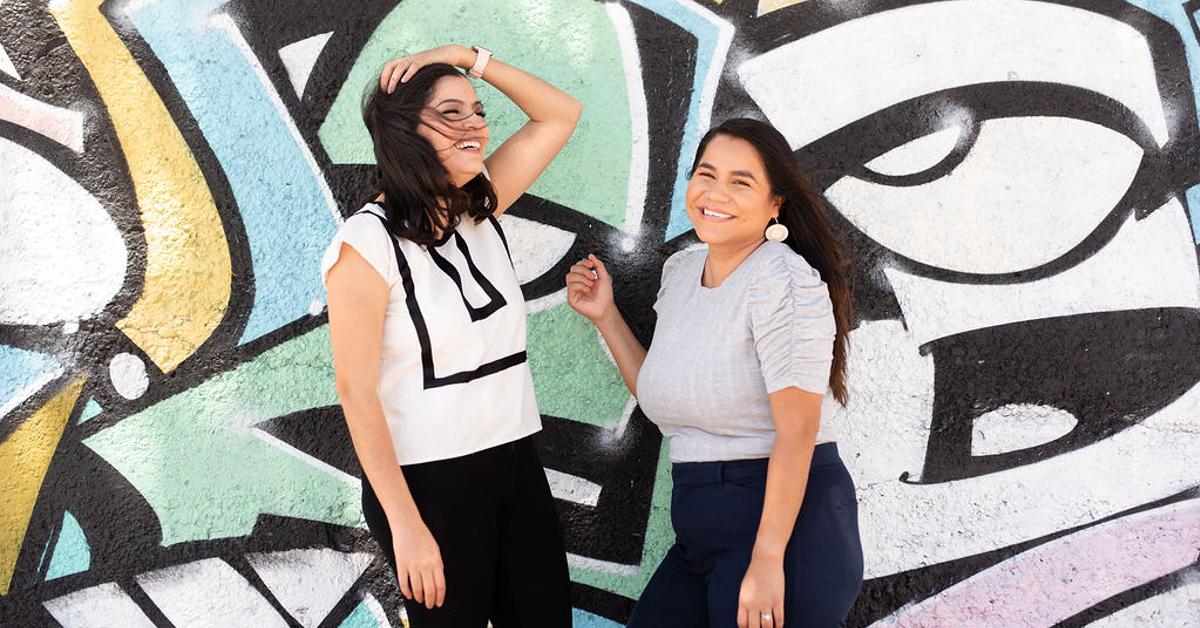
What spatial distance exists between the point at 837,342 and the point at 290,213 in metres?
1.79

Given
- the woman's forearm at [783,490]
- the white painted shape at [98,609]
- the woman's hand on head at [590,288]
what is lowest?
the white painted shape at [98,609]

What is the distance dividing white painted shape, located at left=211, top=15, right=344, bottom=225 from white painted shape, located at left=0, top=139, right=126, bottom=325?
62 centimetres

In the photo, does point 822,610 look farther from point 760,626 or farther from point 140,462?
point 140,462

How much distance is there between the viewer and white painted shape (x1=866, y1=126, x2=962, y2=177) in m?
3.26

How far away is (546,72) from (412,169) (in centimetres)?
96

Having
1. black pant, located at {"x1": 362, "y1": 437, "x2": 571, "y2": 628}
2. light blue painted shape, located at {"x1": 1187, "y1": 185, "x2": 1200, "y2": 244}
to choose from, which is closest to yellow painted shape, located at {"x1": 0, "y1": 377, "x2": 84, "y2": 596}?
black pant, located at {"x1": 362, "y1": 437, "x2": 571, "y2": 628}

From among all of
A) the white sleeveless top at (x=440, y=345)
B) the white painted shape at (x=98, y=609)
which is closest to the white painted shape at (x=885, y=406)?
the white sleeveless top at (x=440, y=345)

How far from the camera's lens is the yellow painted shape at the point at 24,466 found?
127 inches

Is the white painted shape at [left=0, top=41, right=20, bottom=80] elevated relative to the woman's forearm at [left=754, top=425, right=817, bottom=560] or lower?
elevated

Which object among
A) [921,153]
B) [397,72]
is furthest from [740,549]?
[921,153]

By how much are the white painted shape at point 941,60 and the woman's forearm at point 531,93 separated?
0.70 metres

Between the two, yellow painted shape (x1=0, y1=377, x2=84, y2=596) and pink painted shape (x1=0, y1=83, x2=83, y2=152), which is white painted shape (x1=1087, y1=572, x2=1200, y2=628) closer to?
yellow painted shape (x1=0, y1=377, x2=84, y2=596)

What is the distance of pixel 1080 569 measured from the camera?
10.9 feet

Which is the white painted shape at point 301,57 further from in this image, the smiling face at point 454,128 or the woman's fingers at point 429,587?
the woman's fingers at point 429,587
